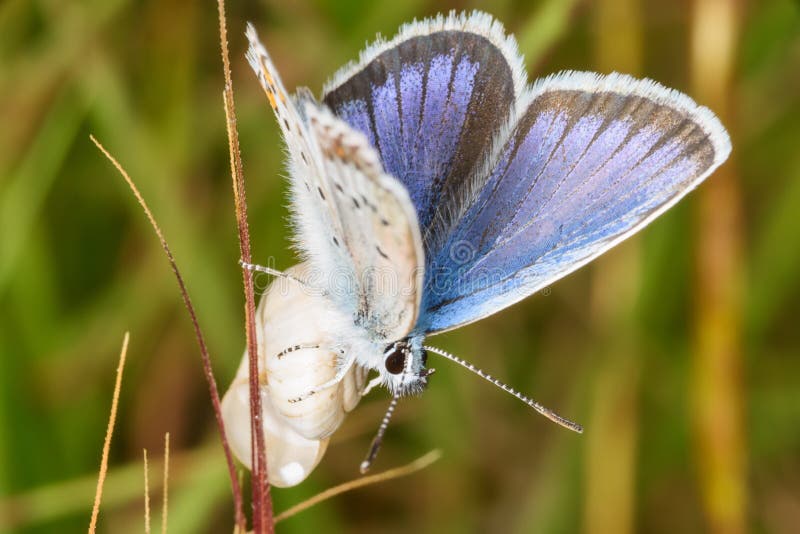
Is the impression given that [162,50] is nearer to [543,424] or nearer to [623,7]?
[623,7]

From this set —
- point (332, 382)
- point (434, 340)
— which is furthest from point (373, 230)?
point (434, 340)

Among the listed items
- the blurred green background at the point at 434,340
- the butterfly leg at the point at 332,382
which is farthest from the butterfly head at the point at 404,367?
the blurred green background at the point at 434,340

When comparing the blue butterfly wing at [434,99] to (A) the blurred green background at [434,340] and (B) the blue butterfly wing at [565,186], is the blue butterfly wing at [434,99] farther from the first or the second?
(A) the blurred green background at [434,340]

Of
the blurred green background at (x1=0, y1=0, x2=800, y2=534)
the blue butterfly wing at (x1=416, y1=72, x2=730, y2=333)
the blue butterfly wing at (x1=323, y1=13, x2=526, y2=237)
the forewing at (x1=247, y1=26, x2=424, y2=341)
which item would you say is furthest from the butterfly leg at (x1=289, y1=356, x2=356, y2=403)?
the blurred green background at (x1=0, y1=0, x2=800, y2=534)

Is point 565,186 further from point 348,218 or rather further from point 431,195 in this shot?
point 348,218

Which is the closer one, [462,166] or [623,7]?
[462,166]

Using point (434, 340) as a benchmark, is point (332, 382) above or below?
above

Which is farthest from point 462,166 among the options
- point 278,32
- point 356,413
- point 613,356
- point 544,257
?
point 278,32
